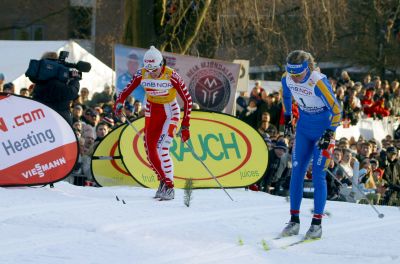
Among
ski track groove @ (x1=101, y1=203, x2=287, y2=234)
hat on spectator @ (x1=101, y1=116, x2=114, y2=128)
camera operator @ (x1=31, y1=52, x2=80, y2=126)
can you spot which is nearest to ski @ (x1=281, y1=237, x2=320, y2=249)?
ski track groove @ (x1=101, y1=203, x2=287, y2=234)

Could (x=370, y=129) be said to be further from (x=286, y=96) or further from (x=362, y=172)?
(x=286, y=96)

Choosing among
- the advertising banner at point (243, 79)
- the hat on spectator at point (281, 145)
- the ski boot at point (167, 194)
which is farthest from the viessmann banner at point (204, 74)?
the ski boot at point (167, 194)

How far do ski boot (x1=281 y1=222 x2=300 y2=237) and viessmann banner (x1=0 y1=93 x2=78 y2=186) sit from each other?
3696 millimetres

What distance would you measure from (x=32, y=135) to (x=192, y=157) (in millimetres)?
2736

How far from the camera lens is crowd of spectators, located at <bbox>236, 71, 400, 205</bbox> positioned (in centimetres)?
1536

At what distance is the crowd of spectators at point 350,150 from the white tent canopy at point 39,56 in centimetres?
341

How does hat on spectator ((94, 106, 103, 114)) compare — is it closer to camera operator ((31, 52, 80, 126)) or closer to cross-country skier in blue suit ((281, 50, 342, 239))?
camera operator ((31, 52, 80, 126))

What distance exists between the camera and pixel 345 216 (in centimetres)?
1194

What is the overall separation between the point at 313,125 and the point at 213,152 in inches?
189

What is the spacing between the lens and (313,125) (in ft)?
33.0

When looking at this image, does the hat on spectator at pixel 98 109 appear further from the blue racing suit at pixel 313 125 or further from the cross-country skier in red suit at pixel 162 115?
the blue racing suit at pixel 313 125

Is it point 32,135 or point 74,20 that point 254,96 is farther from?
point 74,20

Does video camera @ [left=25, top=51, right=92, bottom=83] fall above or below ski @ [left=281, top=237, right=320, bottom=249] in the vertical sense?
above

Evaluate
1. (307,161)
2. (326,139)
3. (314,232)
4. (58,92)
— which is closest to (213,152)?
(58,92)
